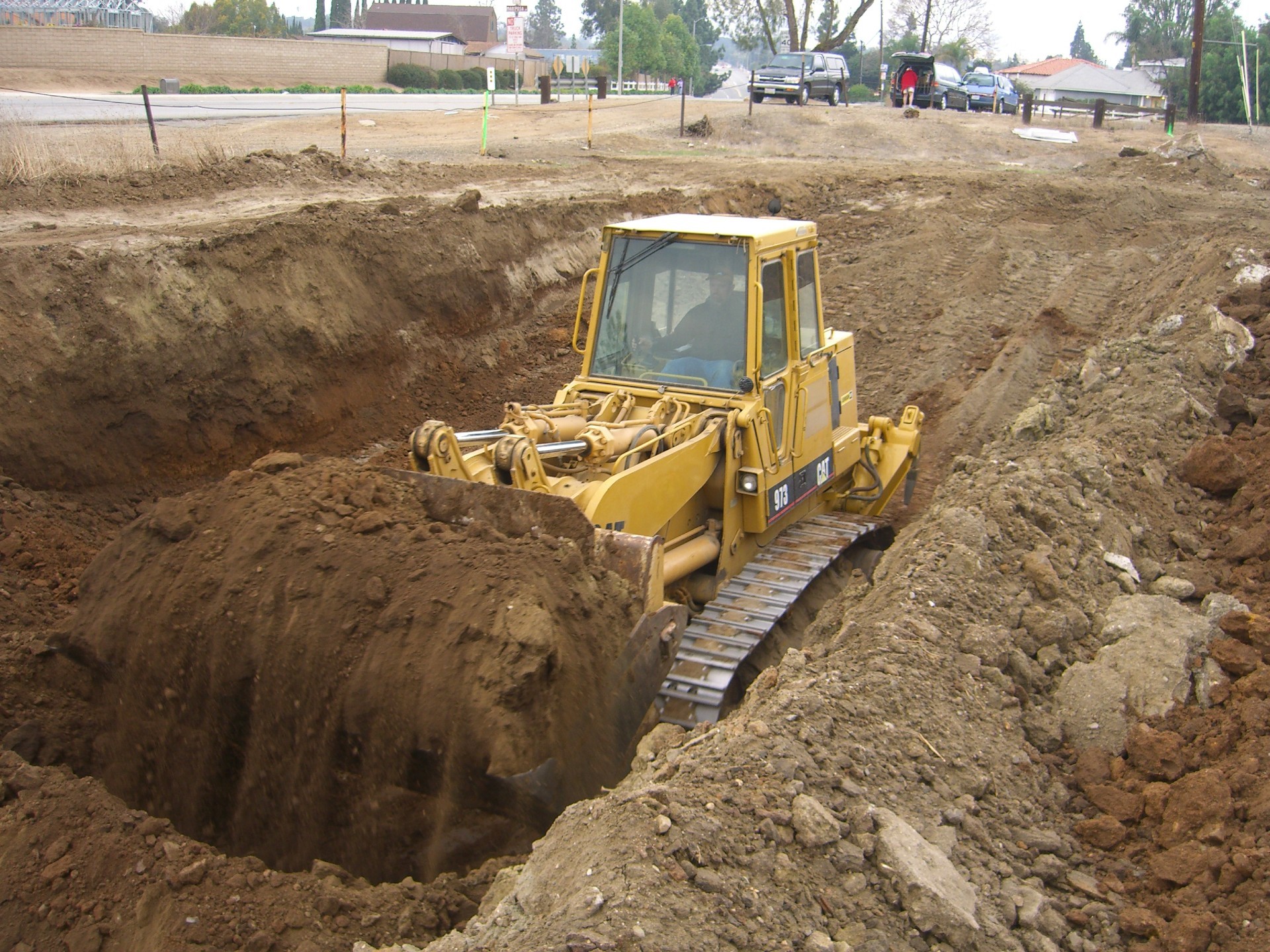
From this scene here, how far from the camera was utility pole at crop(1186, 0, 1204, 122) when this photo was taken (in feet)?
98.5

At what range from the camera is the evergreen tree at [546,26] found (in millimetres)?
131375

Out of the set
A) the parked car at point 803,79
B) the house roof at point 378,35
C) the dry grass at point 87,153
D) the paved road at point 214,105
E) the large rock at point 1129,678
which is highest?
the house roof at point 378,35

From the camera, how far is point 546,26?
135250 mm

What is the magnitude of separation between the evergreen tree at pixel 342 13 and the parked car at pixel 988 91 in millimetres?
70767

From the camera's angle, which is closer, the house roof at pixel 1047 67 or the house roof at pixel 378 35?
the house roof at pixel 378 35

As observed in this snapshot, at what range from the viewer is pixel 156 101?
28078mm

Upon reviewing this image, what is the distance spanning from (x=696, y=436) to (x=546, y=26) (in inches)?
5536

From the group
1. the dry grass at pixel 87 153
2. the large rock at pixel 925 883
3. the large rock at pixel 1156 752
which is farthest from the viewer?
the dry grass at pixel 87 153

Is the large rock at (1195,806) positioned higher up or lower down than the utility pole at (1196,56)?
lower down

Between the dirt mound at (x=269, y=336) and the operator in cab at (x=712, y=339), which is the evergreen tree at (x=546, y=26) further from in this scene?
the operator in cab at (x=712, y=339)

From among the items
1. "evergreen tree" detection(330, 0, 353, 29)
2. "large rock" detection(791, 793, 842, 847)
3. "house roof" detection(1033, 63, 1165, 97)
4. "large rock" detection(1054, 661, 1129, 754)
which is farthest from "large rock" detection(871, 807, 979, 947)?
"evergreen tree" detection(330, 0, 353, 29)

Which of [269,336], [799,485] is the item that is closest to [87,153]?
[269,336]

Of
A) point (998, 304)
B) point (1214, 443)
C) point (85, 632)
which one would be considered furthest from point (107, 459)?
point (998, 304)

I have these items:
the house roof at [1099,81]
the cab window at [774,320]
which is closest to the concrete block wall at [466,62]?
the house roof at [1099,81]
